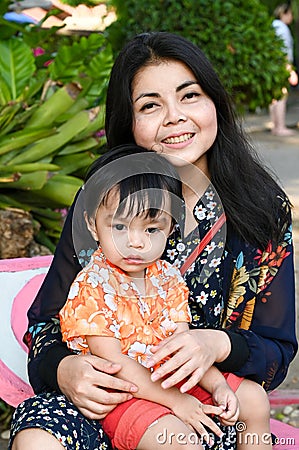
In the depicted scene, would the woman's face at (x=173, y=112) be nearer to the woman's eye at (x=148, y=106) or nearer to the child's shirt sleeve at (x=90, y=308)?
the woman's eye at (x=148, y=106)

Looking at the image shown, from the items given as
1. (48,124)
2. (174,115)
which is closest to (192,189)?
(174,115)

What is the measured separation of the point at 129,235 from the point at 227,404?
1.51 feet

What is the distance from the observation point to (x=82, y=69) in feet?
14.7

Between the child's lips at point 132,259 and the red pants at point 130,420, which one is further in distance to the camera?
the child's lips at point 132,259

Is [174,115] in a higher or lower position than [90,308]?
higher

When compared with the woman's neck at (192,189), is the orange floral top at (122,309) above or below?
below

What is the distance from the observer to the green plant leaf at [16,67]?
4.38 meters

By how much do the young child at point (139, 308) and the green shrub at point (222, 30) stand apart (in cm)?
403

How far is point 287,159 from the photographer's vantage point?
28.2 feet

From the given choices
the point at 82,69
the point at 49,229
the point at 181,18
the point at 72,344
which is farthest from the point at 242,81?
the point at 72,344

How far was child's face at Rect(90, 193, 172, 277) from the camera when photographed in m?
2.10

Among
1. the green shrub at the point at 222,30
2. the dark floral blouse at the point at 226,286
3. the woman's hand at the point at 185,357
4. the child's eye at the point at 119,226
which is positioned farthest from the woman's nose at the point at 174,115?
the green shrub at the point at 222,30

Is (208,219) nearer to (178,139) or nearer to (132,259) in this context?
(178,139)

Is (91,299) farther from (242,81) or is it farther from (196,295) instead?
(242,81)
